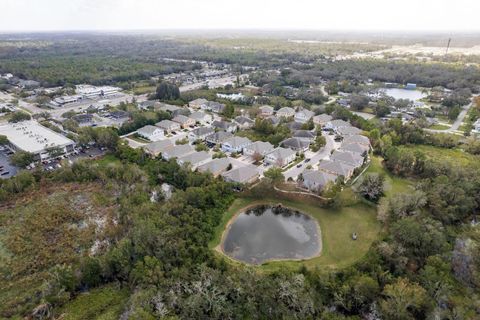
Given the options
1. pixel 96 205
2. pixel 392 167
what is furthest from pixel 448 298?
pixel 96 205

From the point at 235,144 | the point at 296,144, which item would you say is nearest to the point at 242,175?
the point at 235,144

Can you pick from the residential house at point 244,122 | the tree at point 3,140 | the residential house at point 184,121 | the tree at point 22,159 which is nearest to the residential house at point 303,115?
the residential house at point 244,122

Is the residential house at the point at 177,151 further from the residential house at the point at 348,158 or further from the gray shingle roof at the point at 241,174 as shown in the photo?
the residential house at the point at 348,158

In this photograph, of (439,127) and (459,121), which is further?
(459,121)

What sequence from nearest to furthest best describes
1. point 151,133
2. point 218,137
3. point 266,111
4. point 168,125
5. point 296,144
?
point 296,144 → point 218,137 → point 151,133 → point 168,125 → point 266,111

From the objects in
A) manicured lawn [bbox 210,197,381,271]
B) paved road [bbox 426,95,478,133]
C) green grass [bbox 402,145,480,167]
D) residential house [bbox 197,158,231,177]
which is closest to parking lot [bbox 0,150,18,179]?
residential house [bbox 197,158,231,177]

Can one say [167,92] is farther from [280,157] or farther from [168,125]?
[280,157]
